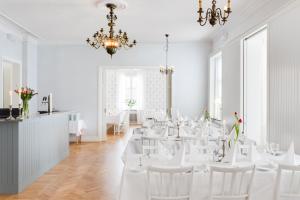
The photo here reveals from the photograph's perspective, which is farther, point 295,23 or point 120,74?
point 120,74

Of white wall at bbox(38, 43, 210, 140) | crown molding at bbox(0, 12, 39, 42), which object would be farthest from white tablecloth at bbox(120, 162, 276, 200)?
white wall at bbox(38, 43, 210, 140)

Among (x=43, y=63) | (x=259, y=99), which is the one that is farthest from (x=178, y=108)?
(x=43, y=63)

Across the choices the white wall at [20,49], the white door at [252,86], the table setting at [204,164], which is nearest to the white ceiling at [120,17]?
the white wall at [20,49]

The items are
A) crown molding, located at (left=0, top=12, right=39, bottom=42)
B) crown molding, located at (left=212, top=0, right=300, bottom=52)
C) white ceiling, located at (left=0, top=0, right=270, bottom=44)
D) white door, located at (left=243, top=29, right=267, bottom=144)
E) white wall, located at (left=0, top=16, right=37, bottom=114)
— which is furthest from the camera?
white wall, located at (left=0, top=16, right=37, bottom=114)

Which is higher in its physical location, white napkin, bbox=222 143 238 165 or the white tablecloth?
white napkin, bbox=222 143 238 165

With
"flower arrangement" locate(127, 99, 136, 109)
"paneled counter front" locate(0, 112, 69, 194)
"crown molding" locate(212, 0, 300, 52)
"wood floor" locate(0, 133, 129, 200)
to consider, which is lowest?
"wood floor" locate(0, 133, 129, 200)

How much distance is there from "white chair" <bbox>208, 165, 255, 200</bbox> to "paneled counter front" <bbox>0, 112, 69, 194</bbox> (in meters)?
3.24

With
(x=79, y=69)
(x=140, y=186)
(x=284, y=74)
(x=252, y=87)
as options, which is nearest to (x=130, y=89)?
(x=79, y=69)

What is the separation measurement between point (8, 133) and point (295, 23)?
4565mm

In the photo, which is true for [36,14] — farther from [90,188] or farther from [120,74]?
[120,74]

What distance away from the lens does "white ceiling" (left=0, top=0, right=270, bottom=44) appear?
5812mm

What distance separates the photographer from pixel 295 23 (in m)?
4.19

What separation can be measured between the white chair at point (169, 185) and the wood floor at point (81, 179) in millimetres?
1798

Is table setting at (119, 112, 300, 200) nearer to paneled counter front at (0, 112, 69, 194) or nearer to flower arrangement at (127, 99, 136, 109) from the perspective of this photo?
paneled counter front at (0, 112, 69, 194)
